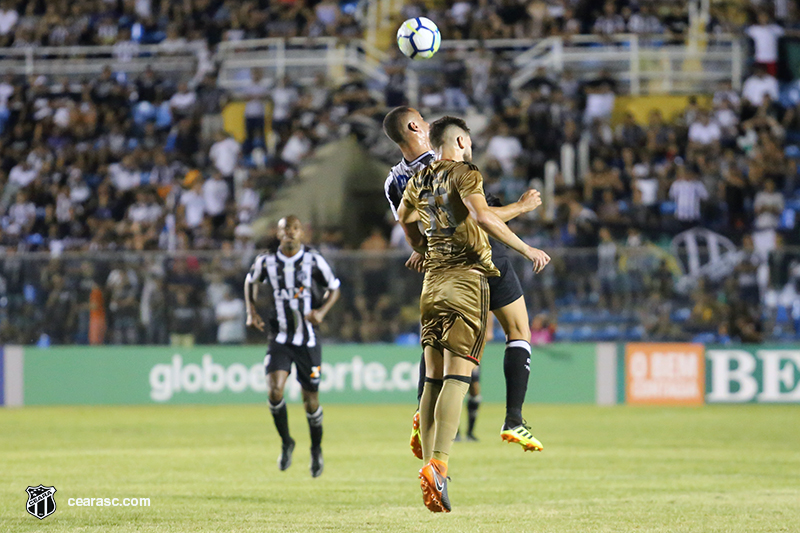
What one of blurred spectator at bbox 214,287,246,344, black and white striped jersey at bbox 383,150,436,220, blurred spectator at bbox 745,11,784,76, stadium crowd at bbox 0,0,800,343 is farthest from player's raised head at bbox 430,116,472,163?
blurred spectator at bbox 745,11,784,76

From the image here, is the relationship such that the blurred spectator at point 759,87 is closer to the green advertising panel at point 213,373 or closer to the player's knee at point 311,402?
the green advertising panel at point 213,373

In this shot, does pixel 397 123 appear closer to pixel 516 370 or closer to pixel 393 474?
pixel 516 370

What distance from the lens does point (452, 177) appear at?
7.03 m

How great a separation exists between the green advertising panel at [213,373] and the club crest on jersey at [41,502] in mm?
10896

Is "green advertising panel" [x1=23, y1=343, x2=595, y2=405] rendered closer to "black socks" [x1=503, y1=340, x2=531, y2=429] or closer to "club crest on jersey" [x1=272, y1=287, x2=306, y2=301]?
"club crest on jersey" [x1=272, y1=287, x2=306, y2=301]

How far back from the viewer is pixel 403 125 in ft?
26.0

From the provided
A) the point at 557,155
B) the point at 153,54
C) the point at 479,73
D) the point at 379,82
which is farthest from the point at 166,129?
the point at 557,155

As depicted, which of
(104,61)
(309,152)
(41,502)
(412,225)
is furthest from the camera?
(104,61)

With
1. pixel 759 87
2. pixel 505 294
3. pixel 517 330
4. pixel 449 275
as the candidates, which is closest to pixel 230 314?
pixel 759 87

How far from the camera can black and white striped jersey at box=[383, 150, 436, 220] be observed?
7996mm

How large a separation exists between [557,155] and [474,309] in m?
16.4

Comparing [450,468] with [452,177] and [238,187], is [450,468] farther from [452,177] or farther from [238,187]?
[238,187]

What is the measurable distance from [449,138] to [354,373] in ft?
43.5

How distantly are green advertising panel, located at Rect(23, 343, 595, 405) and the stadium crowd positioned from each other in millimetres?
506
